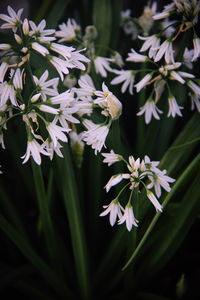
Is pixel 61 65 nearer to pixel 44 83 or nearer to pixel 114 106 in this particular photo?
pixel 44 83

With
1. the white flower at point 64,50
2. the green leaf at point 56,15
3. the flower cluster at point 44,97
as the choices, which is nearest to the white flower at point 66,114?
the flower cluster at point 44,97

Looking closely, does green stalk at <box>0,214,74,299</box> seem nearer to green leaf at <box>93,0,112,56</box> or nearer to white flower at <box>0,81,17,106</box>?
white flower at <box>0,81,17,106</box>

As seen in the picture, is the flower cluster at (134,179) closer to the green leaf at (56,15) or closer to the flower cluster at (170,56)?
the flower cluster at (170,56)

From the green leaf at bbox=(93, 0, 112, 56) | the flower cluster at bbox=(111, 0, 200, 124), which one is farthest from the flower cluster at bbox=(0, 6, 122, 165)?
the green leaf at bbox=(93, 0, 112, 56)

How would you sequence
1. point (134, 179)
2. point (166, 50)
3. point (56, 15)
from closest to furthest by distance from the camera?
point (134, 179), point (166, 50), point (56, 15)

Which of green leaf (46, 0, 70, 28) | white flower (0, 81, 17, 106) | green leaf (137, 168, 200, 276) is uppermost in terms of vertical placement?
green leaf (46, 0, 70, 28)

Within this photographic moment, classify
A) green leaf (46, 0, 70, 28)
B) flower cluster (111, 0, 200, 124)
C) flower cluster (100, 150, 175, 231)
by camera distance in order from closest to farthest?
1. flower cluster (100, 150, 175, 231)
2. flower cluster (111, 0, 200, 124)
3. green leaf (46, 0, 70, 28)

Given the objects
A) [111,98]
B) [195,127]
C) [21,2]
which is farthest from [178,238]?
[21,2]

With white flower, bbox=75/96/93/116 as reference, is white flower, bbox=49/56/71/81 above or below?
above

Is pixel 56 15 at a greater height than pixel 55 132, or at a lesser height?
greater

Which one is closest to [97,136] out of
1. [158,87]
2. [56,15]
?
[158,87]
